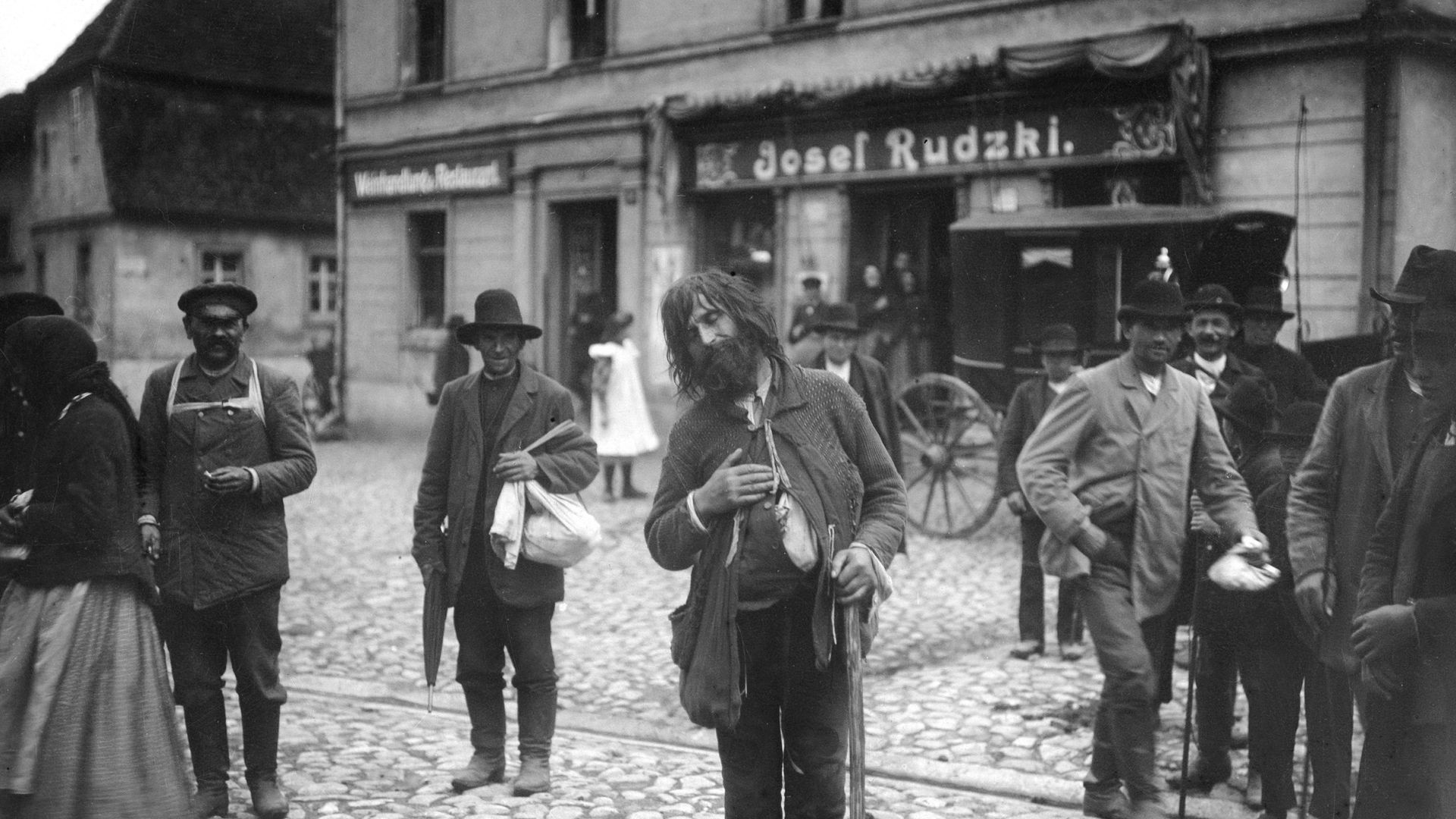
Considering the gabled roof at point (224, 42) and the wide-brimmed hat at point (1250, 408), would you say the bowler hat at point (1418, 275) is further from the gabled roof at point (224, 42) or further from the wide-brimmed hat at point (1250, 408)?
the gabled roof at point (224, 42)

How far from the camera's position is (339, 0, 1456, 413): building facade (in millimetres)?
12055

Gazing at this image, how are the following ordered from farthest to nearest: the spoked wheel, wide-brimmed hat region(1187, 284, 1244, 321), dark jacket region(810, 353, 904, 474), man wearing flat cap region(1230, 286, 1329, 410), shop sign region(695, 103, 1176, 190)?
shop sign region(695, 103, 1176, 190)
the spoked wheel
dark jacket region(810, 353, 904, 474)
man wearing flat cap region(1230, 286, 1329, 410)
wide-brimmed hat region(1187, 284, 1244, 321)

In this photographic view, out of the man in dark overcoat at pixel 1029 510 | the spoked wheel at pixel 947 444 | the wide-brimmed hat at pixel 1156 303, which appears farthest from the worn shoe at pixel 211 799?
the spoked wheel at pixel 947 444

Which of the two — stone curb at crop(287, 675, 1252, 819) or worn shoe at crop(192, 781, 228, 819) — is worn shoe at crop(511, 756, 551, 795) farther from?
worn shoe at crop(192, 781, 228, 819)

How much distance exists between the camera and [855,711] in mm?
3602

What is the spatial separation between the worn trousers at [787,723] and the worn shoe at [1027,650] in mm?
3979

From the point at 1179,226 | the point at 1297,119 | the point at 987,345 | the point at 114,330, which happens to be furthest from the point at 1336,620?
the point at 114,330

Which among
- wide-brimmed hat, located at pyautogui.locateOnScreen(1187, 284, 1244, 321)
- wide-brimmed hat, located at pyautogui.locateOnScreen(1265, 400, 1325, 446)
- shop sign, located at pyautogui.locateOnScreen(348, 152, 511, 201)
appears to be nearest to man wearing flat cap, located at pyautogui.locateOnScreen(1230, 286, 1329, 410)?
wide-brimmed hat, located at pyautogui.locateOnScreen(1187, 284, 1244, 321)

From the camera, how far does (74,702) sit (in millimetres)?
4102

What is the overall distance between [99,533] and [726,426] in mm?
1915

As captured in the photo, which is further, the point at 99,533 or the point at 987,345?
the point at 987,345

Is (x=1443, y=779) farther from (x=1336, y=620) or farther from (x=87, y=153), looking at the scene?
(x=87, y=153)

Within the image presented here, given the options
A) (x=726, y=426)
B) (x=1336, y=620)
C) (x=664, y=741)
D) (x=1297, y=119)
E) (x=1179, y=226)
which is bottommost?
(x=664, y=741)

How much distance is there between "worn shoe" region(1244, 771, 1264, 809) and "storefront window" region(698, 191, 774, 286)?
41.0 feet
